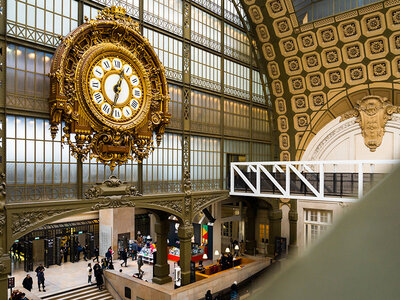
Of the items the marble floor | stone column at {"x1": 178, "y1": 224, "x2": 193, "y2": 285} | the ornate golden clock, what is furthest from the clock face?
the marble floor

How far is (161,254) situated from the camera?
2005 centimetres

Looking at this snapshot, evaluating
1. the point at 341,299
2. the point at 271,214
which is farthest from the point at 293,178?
the point at 341,299

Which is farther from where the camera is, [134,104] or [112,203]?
[134,104]

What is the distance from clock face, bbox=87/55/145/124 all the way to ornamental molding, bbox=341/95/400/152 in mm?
15050

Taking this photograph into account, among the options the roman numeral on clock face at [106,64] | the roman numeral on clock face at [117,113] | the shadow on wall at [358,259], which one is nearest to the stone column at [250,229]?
the roman numeral on clock face at [117,113]

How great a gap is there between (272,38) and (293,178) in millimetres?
10178

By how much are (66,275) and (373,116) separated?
22.0m

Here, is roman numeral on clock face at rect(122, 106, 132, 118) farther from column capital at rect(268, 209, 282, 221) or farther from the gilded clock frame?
column capital at rect(268, 209, 282, 221)

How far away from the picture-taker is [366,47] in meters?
22.1

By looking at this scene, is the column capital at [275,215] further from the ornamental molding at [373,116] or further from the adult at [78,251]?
the adult at [78,251]

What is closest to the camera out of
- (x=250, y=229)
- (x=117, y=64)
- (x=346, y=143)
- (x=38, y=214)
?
(x=38, y=214)

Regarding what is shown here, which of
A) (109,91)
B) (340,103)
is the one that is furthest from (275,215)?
(109,91)

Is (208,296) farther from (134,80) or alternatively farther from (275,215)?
(134,80)

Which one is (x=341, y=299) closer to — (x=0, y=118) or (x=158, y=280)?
(x=0, y=118)
